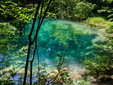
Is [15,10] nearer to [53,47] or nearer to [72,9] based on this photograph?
[53,47]

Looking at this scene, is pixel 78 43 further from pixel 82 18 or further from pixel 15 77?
pixel 82 18

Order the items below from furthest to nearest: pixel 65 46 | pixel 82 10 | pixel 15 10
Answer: pixel 82 10, pixel 65 46, pixel 15 10

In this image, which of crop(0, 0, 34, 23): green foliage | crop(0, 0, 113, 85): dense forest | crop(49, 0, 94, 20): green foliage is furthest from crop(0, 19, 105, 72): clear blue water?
crop(49, 0, 94, 20): green foliage

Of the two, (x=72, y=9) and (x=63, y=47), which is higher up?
(x=72, y=9)

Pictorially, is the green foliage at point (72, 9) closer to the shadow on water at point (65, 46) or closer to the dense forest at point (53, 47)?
the dense forest at point (53, 47)

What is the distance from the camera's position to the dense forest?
345 centimetres

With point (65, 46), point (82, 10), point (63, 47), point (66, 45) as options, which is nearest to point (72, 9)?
point (82, 10)

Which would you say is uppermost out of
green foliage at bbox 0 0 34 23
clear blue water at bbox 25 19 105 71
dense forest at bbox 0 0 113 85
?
green foliage at bbox 0 0 34 23

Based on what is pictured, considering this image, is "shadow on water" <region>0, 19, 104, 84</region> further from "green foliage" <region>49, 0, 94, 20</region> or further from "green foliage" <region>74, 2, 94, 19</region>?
"green foliage" <region>49, 0, 94, 20</region>

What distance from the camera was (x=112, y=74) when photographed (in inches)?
249

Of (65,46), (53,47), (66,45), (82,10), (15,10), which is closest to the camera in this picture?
(15,10)

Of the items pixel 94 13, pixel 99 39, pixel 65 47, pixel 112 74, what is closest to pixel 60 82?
pixel 112 74

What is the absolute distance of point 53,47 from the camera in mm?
10820

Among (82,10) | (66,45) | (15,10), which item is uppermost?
(15,10)
